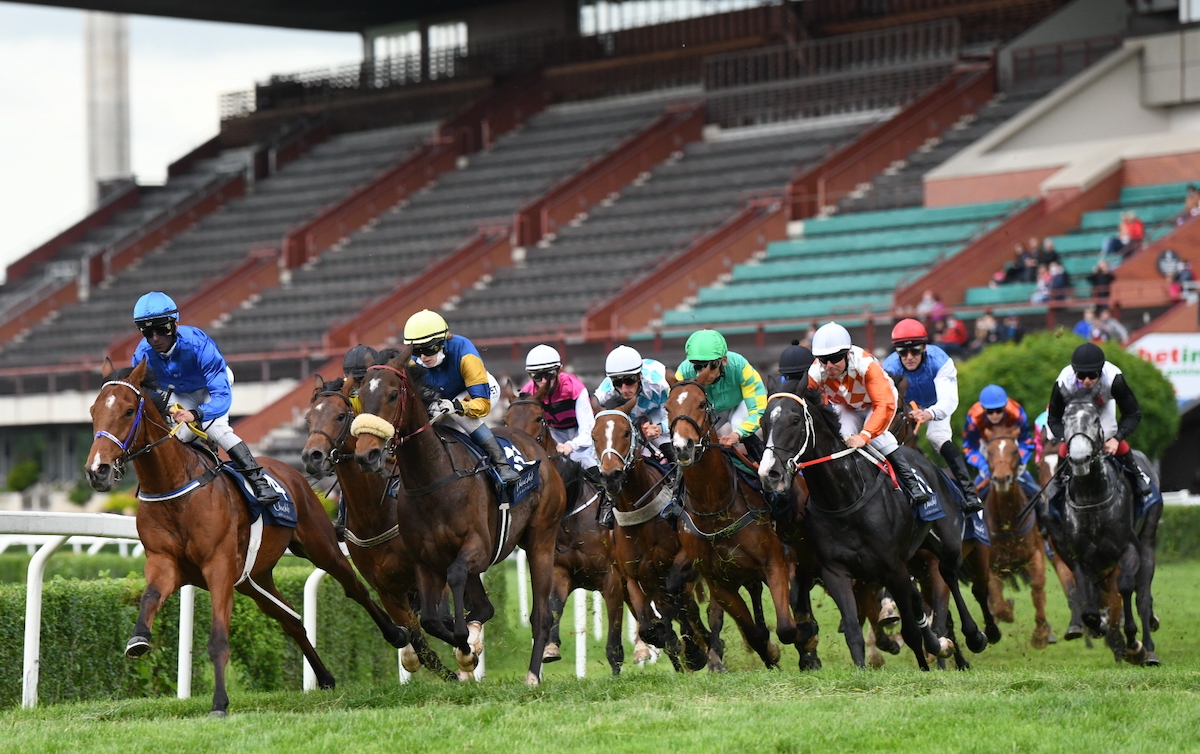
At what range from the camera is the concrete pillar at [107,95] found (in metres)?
43.5

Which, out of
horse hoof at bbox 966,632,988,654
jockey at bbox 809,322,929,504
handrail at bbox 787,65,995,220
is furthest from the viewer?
handrail at bbox 787,65,995,220

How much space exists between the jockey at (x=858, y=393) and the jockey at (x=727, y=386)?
394 mm

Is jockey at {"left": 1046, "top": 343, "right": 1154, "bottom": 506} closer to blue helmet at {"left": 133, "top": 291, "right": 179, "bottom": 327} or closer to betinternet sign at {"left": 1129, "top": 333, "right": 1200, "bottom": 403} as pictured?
blue helmet at {"left": 133, "top": 291, "right": 179, "bottom": 327}

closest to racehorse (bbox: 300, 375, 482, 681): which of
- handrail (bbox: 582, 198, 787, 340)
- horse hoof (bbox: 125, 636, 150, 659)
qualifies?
horse hoof (bbox: 125, 636, 150, 659)

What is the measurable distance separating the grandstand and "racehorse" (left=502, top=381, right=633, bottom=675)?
12491mm

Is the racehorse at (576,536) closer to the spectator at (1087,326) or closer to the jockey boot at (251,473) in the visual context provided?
the jockey boot at (251,473)

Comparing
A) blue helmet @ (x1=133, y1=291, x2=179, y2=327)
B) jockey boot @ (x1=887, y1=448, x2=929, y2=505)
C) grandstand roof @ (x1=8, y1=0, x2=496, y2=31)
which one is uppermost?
grandstand roof @ (x1=8, y1=0, x2=496, y2=31)

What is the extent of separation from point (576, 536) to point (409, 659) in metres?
1.75

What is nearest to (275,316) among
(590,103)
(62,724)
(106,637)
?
(590,103)

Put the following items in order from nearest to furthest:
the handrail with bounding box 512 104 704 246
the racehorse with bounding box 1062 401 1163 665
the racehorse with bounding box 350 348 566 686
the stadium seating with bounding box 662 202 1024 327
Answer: the racehorse with bounding box 350 348 566 686 < the racehorse with bounding box 1062 401 1163 665 < the stadium seating with bounding box 662 202 1024 327 < the handrail with bounding box 512 104 704 246

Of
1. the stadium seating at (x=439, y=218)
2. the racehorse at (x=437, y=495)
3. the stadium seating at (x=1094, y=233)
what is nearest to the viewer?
the racehorse at (x=437, y=495)

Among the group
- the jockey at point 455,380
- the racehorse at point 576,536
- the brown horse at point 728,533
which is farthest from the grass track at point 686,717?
the racehorse at point 576,536

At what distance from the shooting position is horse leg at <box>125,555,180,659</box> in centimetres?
803

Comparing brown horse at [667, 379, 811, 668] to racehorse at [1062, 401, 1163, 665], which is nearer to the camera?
brown horse at [667, 379, 811, 668]
